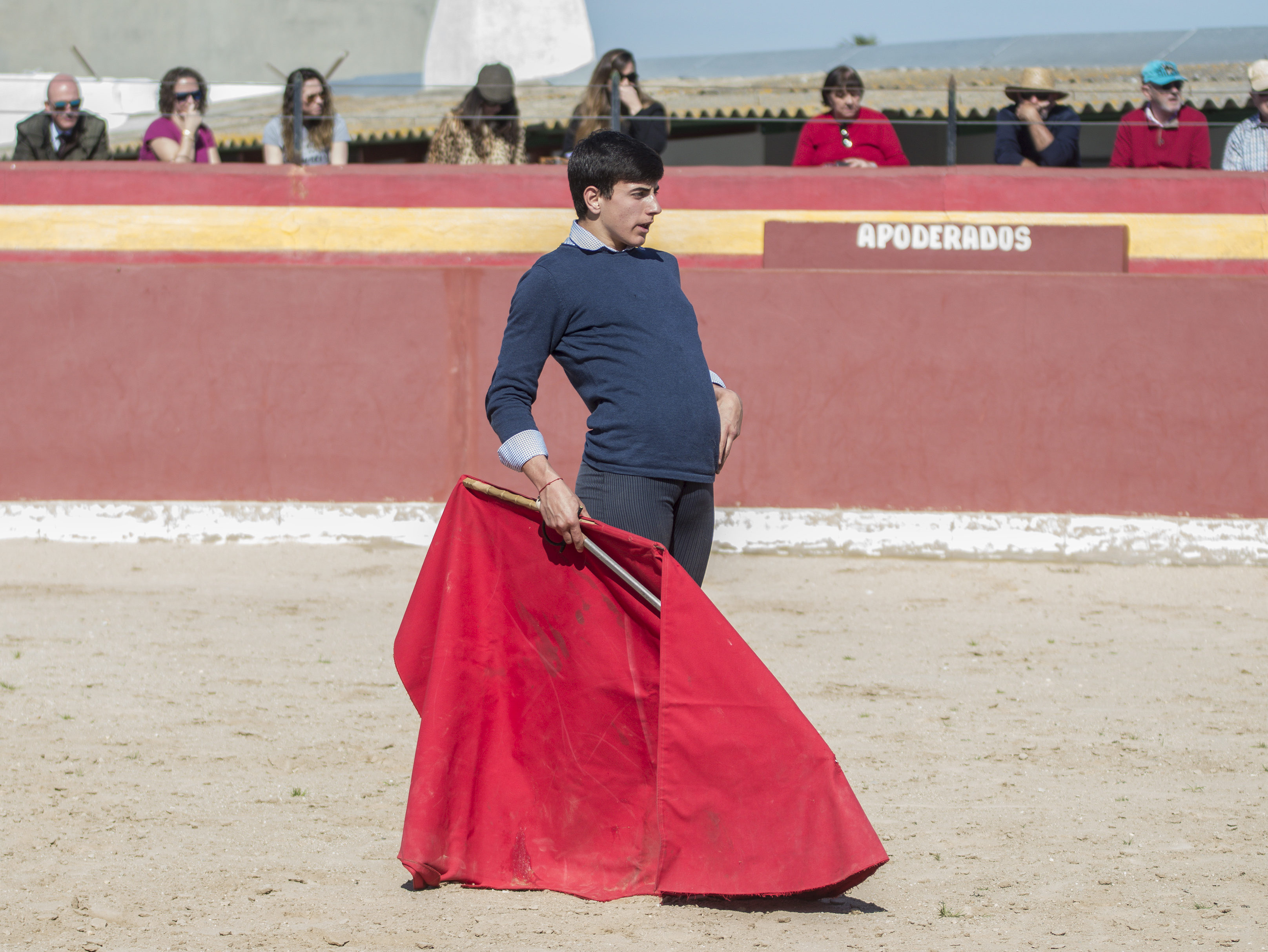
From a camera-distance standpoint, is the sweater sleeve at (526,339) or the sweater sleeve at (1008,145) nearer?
the sweater sleeve at (526,339)

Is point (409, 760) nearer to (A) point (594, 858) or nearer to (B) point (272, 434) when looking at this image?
(A) point (594, 858)

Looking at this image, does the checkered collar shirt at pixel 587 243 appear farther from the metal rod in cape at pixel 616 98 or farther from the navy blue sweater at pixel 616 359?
the metal rod in cape at pixel 616 98

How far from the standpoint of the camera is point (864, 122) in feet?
Answer: 28.2

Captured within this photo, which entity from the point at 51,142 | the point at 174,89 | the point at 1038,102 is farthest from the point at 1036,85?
the point at 51,142

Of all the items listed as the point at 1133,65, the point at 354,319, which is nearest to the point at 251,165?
the point at 354,319

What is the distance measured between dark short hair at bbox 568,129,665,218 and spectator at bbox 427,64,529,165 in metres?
5.91

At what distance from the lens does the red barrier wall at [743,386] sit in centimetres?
815

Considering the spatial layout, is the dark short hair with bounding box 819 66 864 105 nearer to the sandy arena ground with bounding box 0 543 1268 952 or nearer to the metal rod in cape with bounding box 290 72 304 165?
the sandy arena ground with bounding box 0 543 1268 952

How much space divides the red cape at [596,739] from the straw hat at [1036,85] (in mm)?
6329

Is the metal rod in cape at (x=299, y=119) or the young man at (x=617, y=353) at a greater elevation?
the metal rod in cape at (x=299, y=119)

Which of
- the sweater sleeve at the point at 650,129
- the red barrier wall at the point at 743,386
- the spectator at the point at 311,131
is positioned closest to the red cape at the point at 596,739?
the red barrier wall at the point at 743,386

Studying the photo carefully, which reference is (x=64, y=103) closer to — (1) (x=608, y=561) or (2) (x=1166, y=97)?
(2) (x=1166, y=97)

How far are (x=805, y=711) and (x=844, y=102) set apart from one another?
473cm

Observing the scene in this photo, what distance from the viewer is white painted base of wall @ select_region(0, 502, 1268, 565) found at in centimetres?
813
